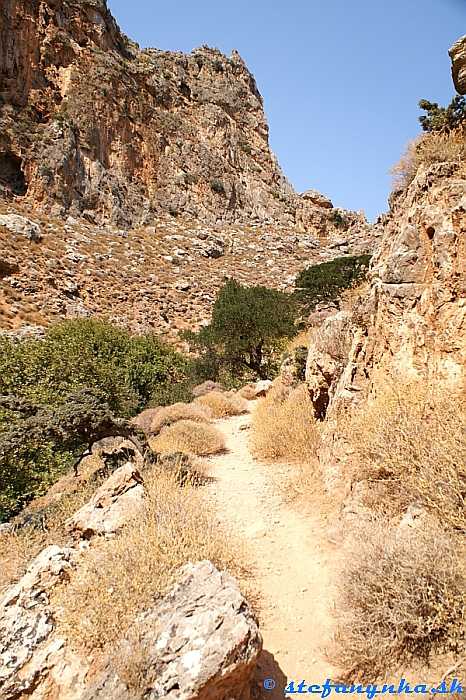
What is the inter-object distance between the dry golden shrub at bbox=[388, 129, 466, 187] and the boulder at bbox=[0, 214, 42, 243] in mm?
24698

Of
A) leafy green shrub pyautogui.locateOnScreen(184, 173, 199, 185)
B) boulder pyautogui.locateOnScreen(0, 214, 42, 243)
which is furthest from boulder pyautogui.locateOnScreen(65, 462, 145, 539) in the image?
leafy green shrub pyautogui.locateOnScreen(184, 173, 199, 185)

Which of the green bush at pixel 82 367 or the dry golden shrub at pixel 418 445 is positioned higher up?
the dry golden shrub at pixel 418 445

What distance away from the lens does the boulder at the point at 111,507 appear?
4.34m

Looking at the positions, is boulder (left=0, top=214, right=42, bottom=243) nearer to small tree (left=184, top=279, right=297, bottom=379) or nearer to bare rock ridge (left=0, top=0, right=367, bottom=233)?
bare rock ridge (left=0, top=0, right=367, bottom=233)

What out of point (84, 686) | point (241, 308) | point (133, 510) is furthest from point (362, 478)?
point (241, 308)

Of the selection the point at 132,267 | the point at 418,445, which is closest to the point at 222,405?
the point at 418,445

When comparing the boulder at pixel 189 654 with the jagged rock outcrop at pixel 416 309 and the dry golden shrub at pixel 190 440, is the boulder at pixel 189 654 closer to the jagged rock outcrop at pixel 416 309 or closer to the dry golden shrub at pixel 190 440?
the jagged rock outcrop at pixel 416 309

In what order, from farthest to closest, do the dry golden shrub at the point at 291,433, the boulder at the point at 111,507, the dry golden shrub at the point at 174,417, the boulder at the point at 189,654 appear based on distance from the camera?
the dry golden shrub at the point at 174,417, the dry golden shrub at the point at 291,433, the boulder at the point at 111,507, the boulder at the point at 189,654

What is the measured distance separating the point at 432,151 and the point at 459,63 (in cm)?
159

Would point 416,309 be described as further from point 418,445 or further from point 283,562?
point 283,562

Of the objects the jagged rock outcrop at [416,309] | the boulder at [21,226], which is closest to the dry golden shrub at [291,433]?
the jagged rock outcrop at [416,309]

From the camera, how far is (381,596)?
9.28 ft

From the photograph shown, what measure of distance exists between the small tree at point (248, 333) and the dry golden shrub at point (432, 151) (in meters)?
10.4

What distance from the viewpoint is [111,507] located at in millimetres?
4566
